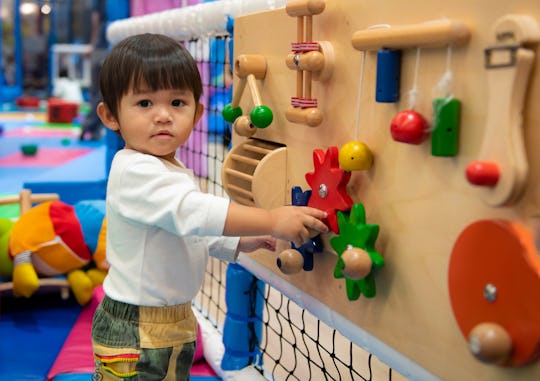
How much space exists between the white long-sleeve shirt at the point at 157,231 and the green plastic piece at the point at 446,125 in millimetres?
304

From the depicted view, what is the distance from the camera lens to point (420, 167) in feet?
2.18

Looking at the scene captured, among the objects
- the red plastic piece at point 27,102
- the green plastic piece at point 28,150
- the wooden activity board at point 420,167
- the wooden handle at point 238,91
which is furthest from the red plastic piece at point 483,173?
the red plastic piece at point 27,102

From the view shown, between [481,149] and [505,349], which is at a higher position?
[481,149]

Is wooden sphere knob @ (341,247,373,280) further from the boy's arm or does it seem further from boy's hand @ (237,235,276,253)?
boy's hand @ (237,235,276,253)

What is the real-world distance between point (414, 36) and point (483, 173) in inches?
6.4

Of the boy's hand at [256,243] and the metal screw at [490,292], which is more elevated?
the metal screw at [490,292]

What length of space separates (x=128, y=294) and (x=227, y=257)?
0.17m

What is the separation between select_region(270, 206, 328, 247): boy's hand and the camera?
0.80 m

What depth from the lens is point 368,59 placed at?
0.74 metres

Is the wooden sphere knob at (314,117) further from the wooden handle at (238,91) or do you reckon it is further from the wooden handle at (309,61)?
the wooden handle at (238,91)

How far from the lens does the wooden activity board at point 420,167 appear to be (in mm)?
532

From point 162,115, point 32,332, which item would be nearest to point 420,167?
point 162,115

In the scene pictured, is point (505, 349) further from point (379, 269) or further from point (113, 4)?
point (113, 4)

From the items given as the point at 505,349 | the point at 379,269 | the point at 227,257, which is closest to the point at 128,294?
the point at 227,257
